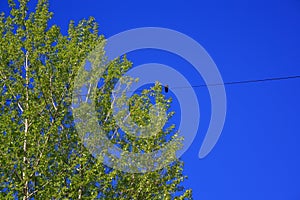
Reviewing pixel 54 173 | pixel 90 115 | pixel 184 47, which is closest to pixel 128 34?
pixel 184 47

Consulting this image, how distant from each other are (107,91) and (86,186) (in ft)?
10.6

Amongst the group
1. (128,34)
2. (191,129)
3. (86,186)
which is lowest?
(86,186)

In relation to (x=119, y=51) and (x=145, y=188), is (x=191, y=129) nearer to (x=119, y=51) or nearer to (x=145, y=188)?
(x=145, y=188)

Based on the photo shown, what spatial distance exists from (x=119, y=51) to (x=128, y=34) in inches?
117

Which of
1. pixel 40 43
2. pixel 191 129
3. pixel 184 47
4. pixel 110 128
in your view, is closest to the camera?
pixel 184 47

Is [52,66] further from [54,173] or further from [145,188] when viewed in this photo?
[145,188]

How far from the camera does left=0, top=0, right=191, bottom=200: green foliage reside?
1714 cm

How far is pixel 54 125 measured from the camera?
1780 cm

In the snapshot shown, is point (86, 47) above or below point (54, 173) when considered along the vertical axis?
above

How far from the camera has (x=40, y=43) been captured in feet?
65.3

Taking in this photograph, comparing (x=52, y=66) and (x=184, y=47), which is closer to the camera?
(x=184, y=47)

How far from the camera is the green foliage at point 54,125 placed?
17.1 metres

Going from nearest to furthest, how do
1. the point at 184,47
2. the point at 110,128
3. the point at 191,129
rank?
the point at 184,47 < the point at 191,129 < the point at 110,128

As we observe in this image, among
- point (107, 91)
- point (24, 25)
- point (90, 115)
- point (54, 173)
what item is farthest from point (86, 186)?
point (24, 25)
